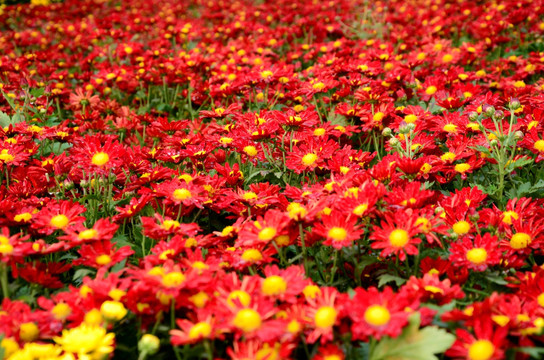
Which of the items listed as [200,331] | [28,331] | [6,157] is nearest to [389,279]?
[200,331]

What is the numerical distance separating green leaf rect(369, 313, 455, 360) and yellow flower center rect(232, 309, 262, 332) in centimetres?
39

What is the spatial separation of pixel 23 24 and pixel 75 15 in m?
0.83

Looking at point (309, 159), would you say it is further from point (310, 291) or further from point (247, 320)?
point (247, 320)

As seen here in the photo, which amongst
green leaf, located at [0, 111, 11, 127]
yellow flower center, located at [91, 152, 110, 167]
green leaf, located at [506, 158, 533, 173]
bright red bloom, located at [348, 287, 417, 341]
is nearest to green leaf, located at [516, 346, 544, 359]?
bright red bloom, located at [348, 287, 417, 341]

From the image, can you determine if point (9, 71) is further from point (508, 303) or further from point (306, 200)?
point (508, 303)

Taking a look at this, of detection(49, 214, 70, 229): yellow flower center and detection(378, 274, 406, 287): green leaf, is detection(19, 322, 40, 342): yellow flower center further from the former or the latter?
detection(378, 274, 406, 287): green leaf

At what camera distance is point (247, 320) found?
1.58 meters

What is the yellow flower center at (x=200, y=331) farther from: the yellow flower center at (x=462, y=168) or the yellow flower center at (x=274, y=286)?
the yellow flower center at (x=462, y=168)

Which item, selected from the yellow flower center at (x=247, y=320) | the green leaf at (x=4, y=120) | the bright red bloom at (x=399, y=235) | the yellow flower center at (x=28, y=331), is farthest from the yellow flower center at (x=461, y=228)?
the green leaf at (x=4, y=120)

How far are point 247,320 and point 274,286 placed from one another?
0.18 m

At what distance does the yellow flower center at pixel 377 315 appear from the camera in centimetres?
154

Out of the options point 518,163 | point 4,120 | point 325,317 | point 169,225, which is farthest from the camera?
Result: point 4,120

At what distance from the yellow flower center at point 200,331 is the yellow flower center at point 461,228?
46.1 inches

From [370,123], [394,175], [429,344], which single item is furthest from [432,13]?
[429,344]
